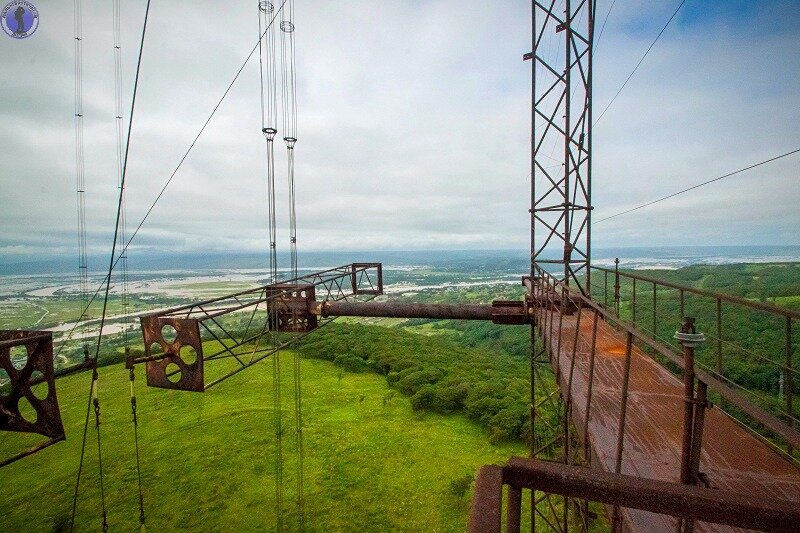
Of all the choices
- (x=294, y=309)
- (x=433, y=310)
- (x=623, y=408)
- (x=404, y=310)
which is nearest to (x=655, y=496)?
(x=623, y=408)

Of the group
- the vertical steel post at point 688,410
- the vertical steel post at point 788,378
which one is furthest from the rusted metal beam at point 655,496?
the vertical steel post at point 788,378

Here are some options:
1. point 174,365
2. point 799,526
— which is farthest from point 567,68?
point 174,365

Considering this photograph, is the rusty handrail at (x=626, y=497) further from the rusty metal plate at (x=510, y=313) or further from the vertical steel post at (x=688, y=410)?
the rusty metal plate at (x=510, y=313)

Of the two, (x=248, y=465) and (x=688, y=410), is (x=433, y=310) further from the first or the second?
(x=248, y=465)

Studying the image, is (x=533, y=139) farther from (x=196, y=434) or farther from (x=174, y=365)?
(x=196, y=434)

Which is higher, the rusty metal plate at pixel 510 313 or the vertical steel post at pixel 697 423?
the vertical steel post at pixel 697 423

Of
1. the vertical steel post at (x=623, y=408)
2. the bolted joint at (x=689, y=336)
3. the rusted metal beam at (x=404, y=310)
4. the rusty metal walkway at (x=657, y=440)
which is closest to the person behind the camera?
the bolted joint at (x=689, y=336)
